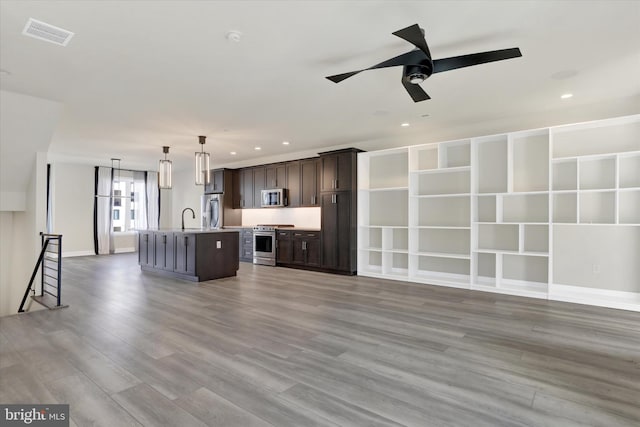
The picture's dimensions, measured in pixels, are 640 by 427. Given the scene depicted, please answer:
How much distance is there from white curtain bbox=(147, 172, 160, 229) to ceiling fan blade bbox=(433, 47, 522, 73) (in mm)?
10968

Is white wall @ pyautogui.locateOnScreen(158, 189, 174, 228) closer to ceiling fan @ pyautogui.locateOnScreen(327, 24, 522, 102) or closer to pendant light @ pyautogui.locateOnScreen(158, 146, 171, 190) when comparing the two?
pendant light @ pyautogui.locateOnScreen(158, 146, 171, 190)

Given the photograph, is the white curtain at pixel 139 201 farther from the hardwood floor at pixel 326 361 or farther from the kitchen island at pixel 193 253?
the hardwood floor at pixel 326 361

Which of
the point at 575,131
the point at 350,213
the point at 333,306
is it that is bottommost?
the point at 333,306

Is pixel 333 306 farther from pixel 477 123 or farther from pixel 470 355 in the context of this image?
pixel 477 123

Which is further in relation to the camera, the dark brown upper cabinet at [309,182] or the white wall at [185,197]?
the white wall at [185,197]

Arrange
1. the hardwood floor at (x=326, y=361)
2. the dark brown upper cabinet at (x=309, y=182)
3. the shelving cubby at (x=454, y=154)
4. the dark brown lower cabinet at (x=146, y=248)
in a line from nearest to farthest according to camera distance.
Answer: the hardwood floor at (x=326, y=361) < the shelving cubby at (x=454, y=154) < the dark brown lower cabinet at (x=146, y=248) < the dark brown upper cabinet at (x=309, y=182)

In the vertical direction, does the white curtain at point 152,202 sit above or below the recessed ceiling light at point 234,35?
below

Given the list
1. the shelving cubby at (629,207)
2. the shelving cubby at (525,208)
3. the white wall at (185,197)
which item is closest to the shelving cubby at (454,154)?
the shelving cubby at (525,208)

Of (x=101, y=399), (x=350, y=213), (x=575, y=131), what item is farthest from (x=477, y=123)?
(x=101, y=399)

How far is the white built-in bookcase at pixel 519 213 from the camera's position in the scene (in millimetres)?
4457

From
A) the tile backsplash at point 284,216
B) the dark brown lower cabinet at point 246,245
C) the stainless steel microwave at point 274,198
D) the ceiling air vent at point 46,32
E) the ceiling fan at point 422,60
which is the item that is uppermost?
the ceiling air vent at point 46,32

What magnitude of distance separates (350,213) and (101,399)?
5.09 metres

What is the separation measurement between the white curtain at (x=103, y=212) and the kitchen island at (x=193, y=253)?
449cm

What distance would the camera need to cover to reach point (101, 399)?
6.97 feet
